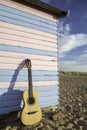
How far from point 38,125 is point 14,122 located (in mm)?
711

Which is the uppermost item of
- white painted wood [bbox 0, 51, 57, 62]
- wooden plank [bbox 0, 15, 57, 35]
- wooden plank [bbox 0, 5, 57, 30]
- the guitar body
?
wooden plank [bbox 0, 5, 57, 30]

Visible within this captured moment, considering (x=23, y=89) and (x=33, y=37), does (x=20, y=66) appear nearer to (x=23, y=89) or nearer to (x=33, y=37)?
(x=23, y=89)

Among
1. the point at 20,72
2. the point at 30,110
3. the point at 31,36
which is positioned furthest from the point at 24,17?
the point at 30,110

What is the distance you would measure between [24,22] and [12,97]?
95.2 inches

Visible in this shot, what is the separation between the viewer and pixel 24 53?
21.0 feet

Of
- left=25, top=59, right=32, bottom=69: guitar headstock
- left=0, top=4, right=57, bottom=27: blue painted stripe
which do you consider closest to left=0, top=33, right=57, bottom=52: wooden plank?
left=25, top=59, right=32, bottom=69: guitar headstock

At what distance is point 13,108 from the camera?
6.06 metres

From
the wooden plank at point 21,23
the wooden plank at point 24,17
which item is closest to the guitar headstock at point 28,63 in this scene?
the wooden plank at point 21,23

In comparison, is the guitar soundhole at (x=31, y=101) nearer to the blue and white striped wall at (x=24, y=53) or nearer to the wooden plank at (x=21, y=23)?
the blue and white striped wall at (x=24, y=53)

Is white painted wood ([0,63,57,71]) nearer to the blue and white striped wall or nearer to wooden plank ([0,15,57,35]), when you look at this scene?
the blue and white striped wall

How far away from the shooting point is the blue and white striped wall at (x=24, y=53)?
5879mm

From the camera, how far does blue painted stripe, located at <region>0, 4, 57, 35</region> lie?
19.5 feet

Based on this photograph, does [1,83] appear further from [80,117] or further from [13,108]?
[80,117]

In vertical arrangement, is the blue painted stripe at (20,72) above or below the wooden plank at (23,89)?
above
